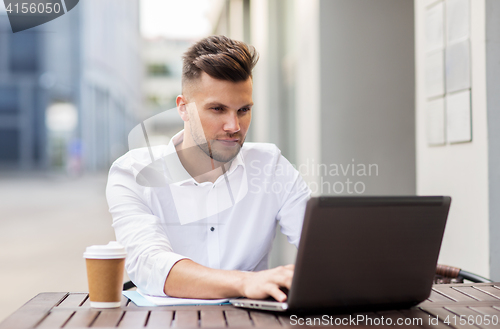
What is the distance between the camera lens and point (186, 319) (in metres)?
0.99

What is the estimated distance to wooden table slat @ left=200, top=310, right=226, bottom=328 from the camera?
3.13 feet

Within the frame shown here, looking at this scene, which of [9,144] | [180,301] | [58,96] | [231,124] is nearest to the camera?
[180,301]

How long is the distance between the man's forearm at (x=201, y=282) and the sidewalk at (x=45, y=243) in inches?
20.9

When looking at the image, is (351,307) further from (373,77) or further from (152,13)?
(152,13)

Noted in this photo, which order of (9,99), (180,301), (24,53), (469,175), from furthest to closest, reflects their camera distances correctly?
1. (9,99)
2. (24,53)
3. (469,175)
4. (180,301)

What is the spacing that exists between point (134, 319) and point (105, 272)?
14 centimetres

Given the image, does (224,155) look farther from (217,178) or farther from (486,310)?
(486,310)

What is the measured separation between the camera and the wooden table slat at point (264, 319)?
0.95 metres

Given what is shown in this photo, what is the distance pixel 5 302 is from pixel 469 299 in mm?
3316

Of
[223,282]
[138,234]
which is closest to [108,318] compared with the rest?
[223,282]

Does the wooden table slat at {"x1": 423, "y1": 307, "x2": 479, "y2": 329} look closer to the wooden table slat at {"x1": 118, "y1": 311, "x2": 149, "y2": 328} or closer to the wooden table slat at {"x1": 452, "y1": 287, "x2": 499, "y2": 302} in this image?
the wooden table slat at {"x1": 452, "y1": 287, "x2": 499, "y2": 302}

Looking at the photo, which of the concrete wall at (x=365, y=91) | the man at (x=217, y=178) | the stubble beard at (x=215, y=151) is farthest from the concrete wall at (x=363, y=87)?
the stubble beard at (x=215, y=151)

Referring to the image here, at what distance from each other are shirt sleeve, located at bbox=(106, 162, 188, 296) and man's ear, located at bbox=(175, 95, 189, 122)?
0.41m

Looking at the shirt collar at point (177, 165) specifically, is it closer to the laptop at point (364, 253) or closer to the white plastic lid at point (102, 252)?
the white plastic lid at point (102, 252)
